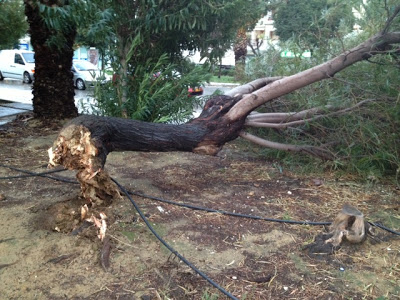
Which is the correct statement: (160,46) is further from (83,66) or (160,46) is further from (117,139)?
(83,66)

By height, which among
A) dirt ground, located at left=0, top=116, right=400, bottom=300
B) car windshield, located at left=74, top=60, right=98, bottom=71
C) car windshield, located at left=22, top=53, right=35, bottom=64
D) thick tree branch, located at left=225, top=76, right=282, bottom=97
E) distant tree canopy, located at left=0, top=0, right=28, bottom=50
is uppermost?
distant tree canopy, located at left=0, top=0, right=28, bottom=50

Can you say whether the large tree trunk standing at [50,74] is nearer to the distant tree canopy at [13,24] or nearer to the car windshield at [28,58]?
the distant tree canopy at [13,24]

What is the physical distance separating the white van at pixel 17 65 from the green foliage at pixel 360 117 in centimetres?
1843

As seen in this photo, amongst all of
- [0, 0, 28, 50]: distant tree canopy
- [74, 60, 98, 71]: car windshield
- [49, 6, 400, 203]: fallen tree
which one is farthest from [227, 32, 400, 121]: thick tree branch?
[74, 60, 98, 71]: car windshield

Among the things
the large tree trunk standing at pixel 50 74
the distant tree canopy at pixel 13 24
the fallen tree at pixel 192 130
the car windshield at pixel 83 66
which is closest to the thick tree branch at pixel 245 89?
the fallen tree at pixel 192 130

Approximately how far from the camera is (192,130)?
490 cm

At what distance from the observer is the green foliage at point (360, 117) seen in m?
4.88

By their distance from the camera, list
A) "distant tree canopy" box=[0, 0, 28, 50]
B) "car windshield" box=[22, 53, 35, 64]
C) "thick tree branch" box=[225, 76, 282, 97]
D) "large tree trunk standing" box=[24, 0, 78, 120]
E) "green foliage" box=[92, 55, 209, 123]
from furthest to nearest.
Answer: "car windshield" box=[22, 53, 35, 64] < "distant tree canopy" box=[0, 0, 28, 50] < "large tree trunk standing" box=[24, 0, 78, 120] < "green foliage" box=[92, 55, 209, 123] < "thick tree branch" box=[225, 76, 282, 97]

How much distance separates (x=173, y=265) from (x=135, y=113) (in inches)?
139

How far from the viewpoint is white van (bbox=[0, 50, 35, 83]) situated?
21269 millimetres

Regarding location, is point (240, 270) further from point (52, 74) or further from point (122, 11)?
point (52, 74)

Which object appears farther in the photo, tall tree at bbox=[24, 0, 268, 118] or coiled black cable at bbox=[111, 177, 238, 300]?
tall tree at bbox=[24, 0, 268, 118]

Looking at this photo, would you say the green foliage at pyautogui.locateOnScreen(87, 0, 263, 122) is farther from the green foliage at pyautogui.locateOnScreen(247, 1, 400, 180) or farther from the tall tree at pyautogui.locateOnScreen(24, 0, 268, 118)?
the green foliage at pyautogui.locateOnScreen(247, 1, 400, 180)

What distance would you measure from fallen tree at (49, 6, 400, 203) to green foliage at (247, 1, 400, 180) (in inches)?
6.7
